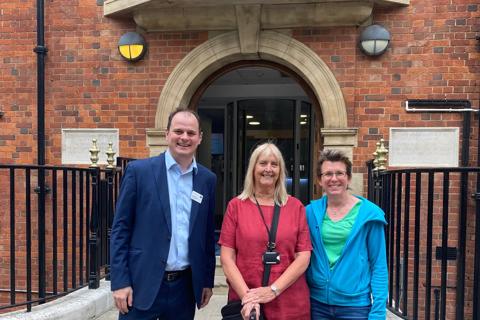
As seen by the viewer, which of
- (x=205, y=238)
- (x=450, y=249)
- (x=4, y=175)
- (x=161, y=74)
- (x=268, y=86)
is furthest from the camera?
(x=268, y=86)

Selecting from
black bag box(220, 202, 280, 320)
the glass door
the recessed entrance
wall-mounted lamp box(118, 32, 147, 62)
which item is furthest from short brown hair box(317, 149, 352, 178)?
the glass door

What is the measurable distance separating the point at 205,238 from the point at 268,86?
6.08m

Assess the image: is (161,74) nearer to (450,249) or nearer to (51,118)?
(51,118)

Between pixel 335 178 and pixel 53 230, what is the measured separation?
2.54m

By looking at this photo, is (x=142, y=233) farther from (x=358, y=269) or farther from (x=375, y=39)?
(x=375, y=39)

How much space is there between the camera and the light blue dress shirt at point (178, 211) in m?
2.17

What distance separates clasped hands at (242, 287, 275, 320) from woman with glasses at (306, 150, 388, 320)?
279 mm

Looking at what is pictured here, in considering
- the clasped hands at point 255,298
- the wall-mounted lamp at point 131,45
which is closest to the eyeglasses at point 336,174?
the clasped hands at point 255,298

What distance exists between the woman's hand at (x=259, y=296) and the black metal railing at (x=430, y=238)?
151cm

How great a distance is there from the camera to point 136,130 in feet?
17.9

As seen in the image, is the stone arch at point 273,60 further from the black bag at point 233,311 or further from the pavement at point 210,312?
the black bag at point 233,311

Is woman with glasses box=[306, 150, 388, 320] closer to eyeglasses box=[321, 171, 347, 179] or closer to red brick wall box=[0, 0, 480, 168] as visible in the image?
eyeglasses box=[321, 171, 347, 179]

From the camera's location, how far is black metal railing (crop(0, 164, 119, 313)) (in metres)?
3.25

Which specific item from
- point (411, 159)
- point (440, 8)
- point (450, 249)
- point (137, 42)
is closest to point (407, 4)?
point (440, 8)
